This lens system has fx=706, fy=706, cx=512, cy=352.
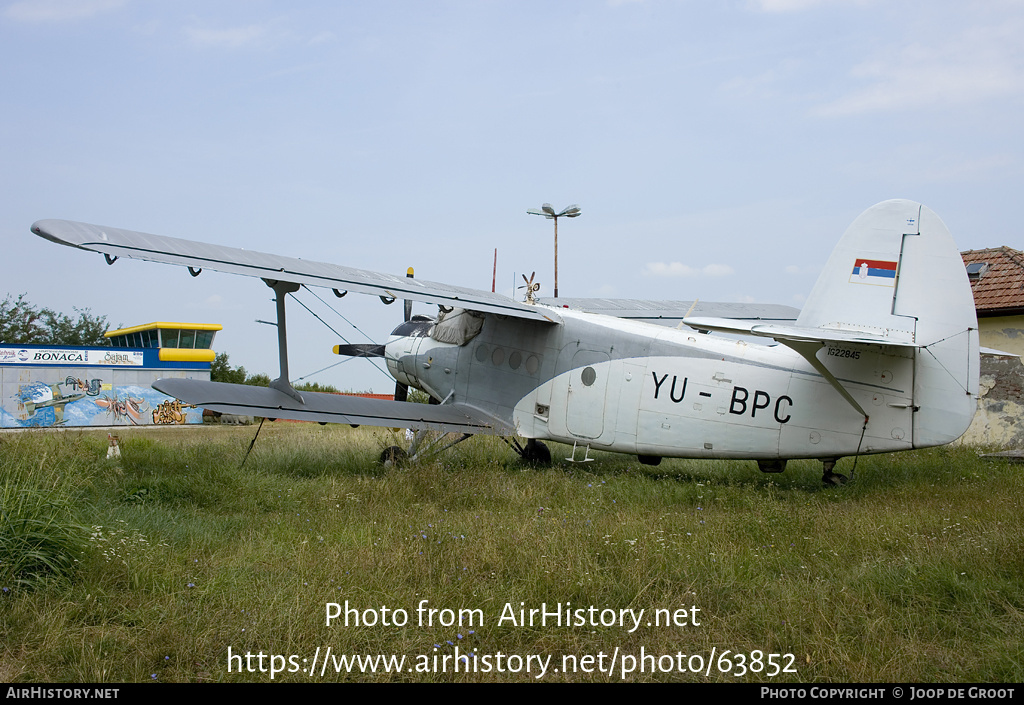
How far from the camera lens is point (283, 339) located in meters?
9.85

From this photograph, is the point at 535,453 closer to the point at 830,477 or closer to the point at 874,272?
the point at 830,477

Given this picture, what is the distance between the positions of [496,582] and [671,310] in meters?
10.4

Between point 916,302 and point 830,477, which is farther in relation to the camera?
point 830,477

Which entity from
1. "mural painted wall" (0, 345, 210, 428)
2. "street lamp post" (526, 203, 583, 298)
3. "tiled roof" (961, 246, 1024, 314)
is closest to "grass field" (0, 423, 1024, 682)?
"tiled roof" (961, 246, 1024, 314)

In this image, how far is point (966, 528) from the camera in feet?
21.2

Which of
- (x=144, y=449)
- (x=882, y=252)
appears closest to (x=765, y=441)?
(x=882, y=252)

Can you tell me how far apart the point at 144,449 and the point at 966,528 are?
10585 mm

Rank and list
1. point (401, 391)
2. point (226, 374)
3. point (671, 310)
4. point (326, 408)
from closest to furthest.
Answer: point (326, 408)
point (401, 391)
point (671, 310)
point (226, 374)

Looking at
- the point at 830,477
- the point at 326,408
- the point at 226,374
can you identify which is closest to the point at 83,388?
the point at 226,374

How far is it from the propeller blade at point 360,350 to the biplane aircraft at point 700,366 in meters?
1.91

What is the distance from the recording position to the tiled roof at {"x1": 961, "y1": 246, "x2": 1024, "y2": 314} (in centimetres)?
1559

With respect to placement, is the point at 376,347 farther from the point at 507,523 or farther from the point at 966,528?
the point at 966,528

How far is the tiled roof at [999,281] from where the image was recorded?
15586 millimetres

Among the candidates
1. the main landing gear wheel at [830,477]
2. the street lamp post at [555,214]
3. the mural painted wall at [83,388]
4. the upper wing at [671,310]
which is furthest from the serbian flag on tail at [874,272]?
the mural painted wall at [83,388]
